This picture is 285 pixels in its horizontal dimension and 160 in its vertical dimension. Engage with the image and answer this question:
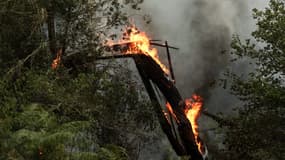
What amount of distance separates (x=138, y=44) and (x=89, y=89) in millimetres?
1863

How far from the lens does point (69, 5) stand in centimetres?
926

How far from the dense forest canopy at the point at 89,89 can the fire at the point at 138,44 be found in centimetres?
53

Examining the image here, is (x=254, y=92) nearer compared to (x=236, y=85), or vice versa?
(x=254, y=92)

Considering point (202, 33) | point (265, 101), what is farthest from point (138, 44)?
point (202, 33)

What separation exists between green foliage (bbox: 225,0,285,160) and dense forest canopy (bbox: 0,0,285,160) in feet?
0.08

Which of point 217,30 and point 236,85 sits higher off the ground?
point 217,30

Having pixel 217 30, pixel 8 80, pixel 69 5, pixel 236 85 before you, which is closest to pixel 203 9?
pixel 217 30

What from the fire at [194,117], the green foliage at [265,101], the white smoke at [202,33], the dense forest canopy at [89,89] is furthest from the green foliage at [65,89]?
the white smoke at [202,33]

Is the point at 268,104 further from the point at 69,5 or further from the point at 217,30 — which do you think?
the point at 217,30

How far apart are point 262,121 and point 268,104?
1.52 ft

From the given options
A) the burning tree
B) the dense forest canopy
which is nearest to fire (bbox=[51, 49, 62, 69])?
the dense forest canopy

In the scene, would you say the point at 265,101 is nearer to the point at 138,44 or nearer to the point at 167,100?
the point at 167,100

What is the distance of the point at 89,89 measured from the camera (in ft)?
28.9

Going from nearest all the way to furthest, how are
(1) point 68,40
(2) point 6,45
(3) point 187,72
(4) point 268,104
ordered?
(2) point 6,45 < (1) point 68,40 < (4) point 268,104 < (3) point 187,72
